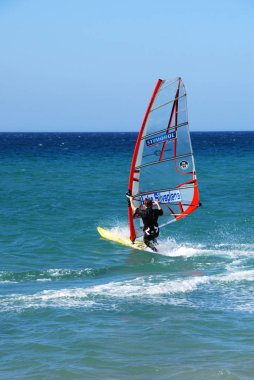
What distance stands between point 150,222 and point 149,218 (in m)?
0.13

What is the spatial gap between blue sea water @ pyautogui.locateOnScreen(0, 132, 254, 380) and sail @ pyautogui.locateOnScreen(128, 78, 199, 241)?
1127 mm

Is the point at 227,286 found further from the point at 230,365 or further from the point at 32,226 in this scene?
the point at 32,226

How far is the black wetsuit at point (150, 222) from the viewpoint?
46.6 ft

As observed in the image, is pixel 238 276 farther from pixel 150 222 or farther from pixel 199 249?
pixel 199 249

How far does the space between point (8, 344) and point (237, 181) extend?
2352cm

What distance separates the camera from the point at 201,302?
10.5 m

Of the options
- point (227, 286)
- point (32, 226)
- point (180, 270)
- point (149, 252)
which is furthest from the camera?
point (32, 226)

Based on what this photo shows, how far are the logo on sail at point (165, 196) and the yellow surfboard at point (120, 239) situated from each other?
107cm

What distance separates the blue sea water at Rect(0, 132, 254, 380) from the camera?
8.18m

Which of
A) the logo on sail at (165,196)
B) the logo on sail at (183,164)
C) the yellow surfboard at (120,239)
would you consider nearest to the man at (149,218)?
the logo on sail at (165,196)

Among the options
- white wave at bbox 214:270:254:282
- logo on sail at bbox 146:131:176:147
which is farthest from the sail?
white wave at bbox 214:270:254:282

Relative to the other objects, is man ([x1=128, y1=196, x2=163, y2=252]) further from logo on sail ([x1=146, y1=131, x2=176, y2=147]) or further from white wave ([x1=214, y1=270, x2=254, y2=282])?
white wave ([x1=214, y1=270, x2=254, y2=282])

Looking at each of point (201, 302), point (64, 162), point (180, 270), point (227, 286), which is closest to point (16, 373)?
point (201, 302)

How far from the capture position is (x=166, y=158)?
1442 cm
